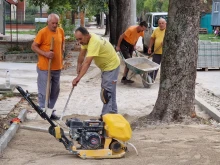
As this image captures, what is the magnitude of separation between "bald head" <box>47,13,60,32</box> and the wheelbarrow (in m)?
4.41

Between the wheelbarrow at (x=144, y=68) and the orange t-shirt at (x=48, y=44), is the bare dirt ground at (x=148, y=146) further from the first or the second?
the wheelbarrow at (x=144, y=68)

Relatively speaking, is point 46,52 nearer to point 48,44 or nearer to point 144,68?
point 48,44

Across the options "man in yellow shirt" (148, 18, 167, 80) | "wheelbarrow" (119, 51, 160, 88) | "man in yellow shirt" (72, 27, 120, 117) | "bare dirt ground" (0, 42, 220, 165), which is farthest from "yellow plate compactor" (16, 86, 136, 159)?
"man in yellow shirt" (148, 18, 167, 80)

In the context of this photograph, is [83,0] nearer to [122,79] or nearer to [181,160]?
[122,79]

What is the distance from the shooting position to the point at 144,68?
14.1 metres

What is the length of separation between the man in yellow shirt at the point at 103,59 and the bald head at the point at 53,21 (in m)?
0.89

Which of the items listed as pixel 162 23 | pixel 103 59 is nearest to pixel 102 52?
pixel 103 59

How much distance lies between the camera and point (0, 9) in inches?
1331

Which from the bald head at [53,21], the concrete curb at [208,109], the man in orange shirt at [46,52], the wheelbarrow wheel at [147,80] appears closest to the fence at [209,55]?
the wheelbarrow wheel at [147,80]

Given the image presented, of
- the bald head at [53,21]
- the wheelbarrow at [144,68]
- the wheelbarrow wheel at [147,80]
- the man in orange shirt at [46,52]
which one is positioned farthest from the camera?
the wheelbarrow wheel at [147,80]

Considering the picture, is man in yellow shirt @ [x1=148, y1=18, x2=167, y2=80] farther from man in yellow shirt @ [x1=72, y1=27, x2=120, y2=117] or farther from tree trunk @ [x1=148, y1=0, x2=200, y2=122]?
man in yellow shirt @ [x1=72, y1=27, x2=120, y2=117]

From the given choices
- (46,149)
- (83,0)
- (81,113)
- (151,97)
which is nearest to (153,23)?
(83,0)

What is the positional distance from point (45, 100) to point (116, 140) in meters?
3.11

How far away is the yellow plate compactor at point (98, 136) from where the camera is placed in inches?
262
